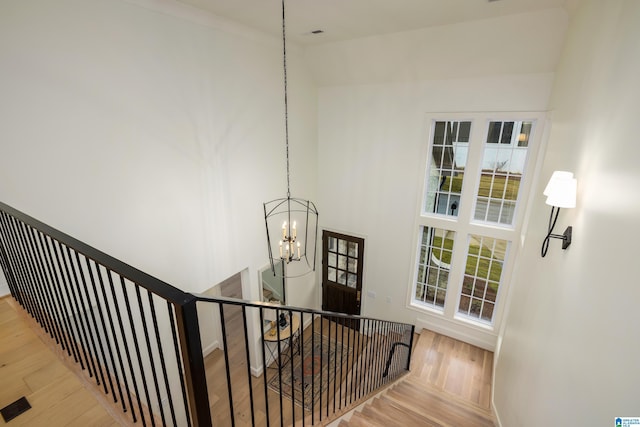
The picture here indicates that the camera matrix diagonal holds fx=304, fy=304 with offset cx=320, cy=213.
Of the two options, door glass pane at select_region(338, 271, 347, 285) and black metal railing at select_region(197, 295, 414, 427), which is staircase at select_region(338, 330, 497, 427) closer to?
black metal railing at select_region(197, 295, 414, 427)

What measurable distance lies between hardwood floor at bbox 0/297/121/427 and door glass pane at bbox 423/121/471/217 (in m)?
5.37

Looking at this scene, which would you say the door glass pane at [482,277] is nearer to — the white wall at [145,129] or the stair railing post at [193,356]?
the white wall at [145,129]

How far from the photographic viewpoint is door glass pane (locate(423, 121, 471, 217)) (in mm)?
5273

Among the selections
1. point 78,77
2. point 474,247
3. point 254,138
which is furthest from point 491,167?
point 78,77

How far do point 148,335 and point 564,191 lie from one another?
2.81 metres

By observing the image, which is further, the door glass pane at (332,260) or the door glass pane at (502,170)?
the door glass pane at (332,260)

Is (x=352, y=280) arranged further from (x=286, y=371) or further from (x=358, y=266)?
(x=286, y=371)

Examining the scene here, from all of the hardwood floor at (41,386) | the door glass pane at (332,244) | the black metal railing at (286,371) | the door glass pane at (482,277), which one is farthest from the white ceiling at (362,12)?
the door glass pane at (332,244)

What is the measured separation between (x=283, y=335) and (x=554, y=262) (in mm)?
4803

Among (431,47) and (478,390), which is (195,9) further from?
(478,390)

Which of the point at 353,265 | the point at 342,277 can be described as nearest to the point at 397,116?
the point at 353,265

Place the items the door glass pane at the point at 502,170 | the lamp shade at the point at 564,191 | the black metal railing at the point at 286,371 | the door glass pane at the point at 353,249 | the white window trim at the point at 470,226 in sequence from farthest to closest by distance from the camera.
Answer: the door glass pane at the point at 353,249 → the door glass pane at the point at 502,170 → the white window trim at the point at 470,226 → the black metal railing at the point at 286,371 → the lamp shade at the point at 564,191

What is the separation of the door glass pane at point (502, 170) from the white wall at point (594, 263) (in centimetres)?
182

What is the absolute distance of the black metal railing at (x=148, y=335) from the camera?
1153mm
